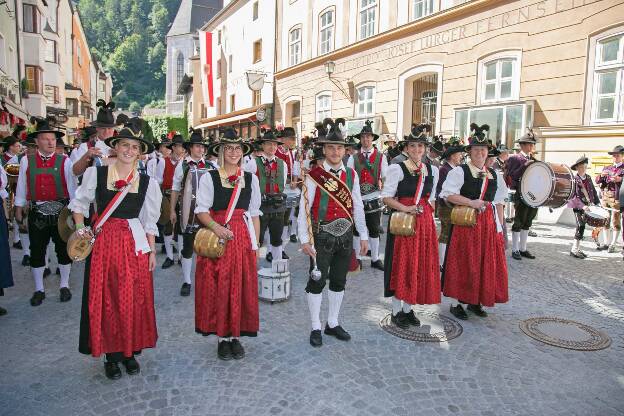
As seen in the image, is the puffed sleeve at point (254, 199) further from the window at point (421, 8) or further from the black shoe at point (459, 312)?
the window at point (421, 8)

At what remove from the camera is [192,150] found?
6.42m

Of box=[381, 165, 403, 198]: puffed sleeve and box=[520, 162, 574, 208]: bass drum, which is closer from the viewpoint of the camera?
box=[381, 165, 403, 198]: puffed sleeve

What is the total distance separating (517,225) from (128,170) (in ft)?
22.1

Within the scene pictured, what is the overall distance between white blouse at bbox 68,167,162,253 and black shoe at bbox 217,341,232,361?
44.3 inches

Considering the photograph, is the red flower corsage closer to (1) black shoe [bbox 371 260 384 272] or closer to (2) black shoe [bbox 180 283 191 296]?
(2) black shoe [bbox 180 283 191 296]

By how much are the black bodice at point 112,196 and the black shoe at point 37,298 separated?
2.53 metres

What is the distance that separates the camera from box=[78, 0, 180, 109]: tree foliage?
318 feet

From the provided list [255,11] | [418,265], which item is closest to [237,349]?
[418,265]

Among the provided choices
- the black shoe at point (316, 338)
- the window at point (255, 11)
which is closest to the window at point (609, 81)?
the black shoe at point (316, 338)

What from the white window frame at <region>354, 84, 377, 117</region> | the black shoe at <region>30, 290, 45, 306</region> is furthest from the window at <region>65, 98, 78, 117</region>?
the black shoe at <region>30, 290, 45, 306</region>

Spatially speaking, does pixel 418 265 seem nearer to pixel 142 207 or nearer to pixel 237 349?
pixel 237 349

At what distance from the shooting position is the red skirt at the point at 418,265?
4691 mm

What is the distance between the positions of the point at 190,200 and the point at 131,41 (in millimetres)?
105426

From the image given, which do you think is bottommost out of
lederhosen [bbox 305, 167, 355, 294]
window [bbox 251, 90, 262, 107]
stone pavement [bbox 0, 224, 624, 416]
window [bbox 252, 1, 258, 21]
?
stone pavement [bbox 0, 224, 624, 416]
